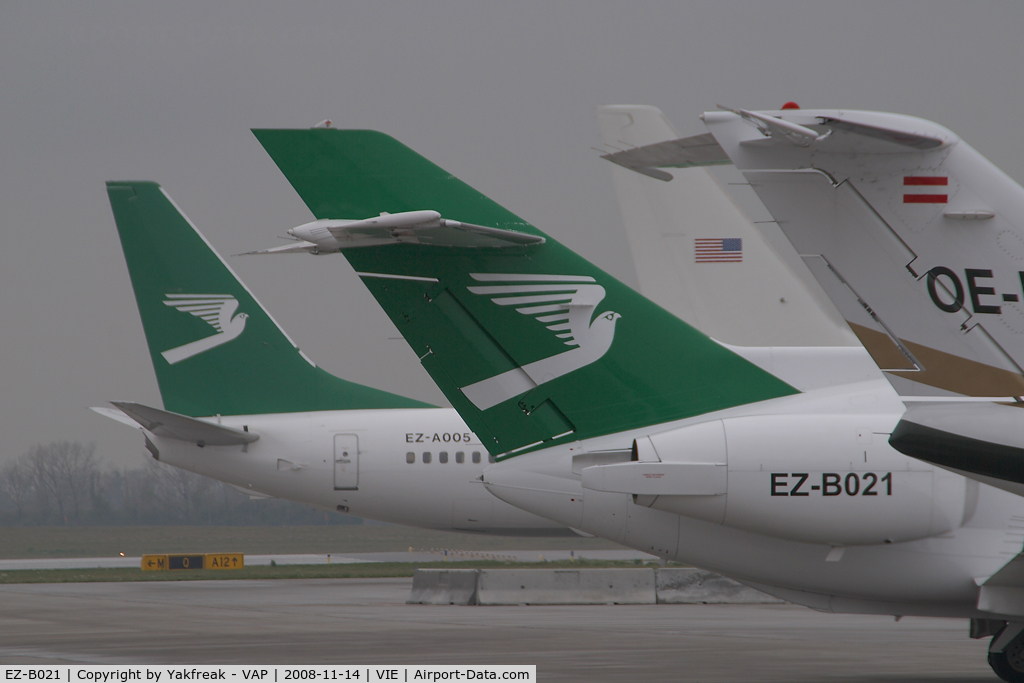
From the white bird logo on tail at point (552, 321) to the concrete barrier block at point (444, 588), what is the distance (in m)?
9.94

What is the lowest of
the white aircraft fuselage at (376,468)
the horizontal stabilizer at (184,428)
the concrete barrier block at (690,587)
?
the concrete barrier block at (690,587)

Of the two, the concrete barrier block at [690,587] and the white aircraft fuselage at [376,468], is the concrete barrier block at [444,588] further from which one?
the concrete barrier block at [690,587]

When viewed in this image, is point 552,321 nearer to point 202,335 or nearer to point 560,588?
point 560,588

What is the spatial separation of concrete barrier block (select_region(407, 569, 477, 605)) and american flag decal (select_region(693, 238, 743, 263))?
7140 mm

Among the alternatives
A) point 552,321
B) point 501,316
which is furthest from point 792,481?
point 501,316

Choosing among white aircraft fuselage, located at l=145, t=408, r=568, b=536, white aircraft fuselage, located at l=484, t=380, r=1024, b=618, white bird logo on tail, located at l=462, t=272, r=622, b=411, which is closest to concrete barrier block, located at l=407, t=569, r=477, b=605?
white aircraft fuselage, located at l=145, t=408, r=568, b=536

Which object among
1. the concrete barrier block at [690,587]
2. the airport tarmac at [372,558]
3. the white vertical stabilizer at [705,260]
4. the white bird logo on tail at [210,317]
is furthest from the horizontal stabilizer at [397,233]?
the airport tarmac at [372,558]

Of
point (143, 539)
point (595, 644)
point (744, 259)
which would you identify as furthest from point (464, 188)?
point (143, 539)

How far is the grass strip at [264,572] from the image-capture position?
1069 inches

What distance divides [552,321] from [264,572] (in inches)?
801

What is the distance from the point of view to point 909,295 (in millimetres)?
8227

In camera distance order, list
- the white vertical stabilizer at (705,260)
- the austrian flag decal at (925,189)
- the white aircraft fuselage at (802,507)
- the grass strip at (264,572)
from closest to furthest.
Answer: the austrian flag decal at (925,189) < the white aircraft fuselage at (802,507) < the white vertical stabilizer at (705,260) < the grass strip at (264,572)

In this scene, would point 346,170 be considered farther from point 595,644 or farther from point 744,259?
point 744,259

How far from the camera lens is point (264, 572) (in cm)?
2897
